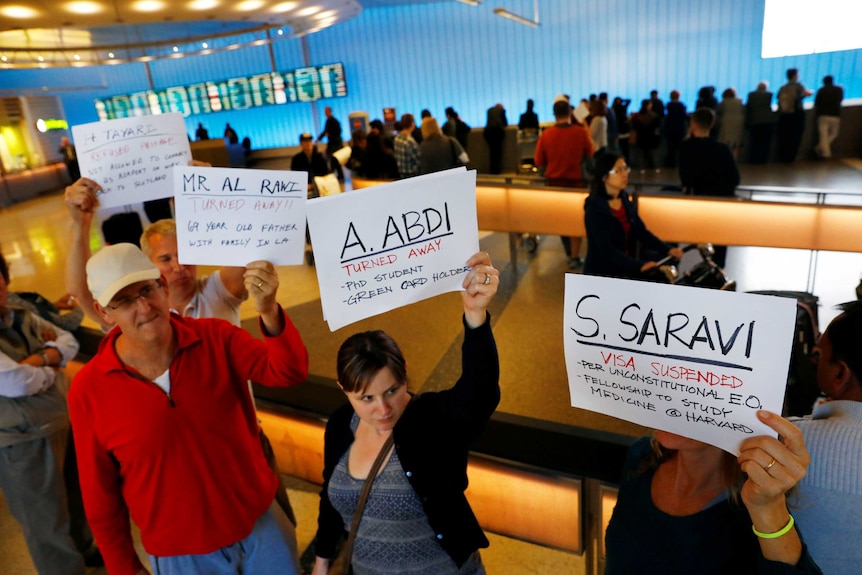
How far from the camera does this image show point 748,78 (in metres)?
14.2

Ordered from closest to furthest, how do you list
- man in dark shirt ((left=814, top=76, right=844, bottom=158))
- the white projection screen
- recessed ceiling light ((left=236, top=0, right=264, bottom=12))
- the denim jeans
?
the denim jeans, recessed ceiling light ((left=236, top=0, right=264, bottom=12)), man in dark shirt ((left=814, top=76, right=844, bottom=158)), the white projection screen

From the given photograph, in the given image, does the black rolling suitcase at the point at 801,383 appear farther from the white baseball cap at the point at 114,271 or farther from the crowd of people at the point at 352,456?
the white baseball cap at the point at 114,271

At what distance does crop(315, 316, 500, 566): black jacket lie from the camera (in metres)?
1.48

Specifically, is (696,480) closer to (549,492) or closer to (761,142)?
(549,492)

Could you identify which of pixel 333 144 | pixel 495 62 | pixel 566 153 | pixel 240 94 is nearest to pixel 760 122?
pixel 566 153

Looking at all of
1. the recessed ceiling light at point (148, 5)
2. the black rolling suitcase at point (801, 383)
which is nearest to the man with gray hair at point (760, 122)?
the black rolling suitcase at point (801, 383)

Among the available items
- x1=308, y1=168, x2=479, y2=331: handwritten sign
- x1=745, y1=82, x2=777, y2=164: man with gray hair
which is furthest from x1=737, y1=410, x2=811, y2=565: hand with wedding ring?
x1=745, y1=82, x2=777, y2=164: man with gray hair

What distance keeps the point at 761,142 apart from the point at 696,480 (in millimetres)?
11508

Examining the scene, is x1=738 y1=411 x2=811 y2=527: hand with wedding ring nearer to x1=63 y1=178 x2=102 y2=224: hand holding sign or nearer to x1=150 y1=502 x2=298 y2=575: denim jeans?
x1=150 y1=502 x2=298 y2=575: denim jeans

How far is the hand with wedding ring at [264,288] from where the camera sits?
62.8 inches

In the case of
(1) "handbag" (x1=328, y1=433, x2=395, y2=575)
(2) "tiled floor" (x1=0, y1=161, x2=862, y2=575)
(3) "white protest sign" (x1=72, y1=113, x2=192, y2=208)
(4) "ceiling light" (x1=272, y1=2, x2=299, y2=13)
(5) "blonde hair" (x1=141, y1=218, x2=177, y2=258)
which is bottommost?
(2) "tiled floor" (x1=0, y1=161, x2=862, y2=575)

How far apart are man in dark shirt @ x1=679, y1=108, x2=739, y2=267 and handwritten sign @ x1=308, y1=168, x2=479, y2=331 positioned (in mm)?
4186

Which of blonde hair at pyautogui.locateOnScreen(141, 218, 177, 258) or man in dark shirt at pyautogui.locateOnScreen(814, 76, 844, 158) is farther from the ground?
blonde hair at pyautogui.locateOnScreen(141, 218, 177, 258)

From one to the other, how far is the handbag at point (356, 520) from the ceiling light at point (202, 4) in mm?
5219
